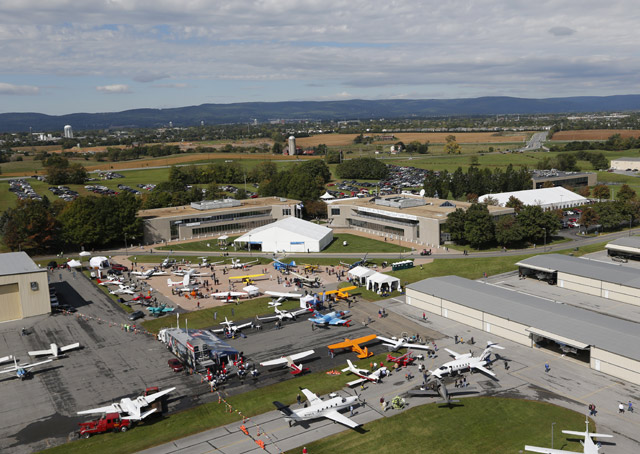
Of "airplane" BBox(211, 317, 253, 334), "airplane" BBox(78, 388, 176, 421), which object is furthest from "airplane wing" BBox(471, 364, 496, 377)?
"airplane" BBox(78, 388, 176, 421)

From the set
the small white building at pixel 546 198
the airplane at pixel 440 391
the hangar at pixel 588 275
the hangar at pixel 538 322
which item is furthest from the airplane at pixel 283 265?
the small white building at pixel 546 198

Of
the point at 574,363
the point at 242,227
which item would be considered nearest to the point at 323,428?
the point at 574,363

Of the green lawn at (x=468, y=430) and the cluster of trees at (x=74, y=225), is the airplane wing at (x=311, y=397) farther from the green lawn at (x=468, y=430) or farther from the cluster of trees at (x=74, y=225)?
the cluster of trees at (x=74, y=225)

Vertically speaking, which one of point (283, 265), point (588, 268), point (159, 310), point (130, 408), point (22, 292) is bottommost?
point (130, 408)

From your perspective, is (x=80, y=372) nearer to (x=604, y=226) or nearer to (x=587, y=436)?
(x=587, y=436)

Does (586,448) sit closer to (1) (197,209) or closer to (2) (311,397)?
(2) (311,397)

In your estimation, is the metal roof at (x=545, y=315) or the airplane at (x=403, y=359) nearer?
the metal roof at (x=545, y=315)

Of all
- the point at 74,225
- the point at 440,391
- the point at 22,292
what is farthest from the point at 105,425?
the point at 74,225
